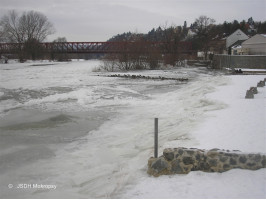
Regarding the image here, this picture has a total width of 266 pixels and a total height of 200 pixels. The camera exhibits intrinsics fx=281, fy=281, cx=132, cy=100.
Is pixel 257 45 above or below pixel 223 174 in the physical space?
above

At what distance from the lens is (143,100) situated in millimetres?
18906

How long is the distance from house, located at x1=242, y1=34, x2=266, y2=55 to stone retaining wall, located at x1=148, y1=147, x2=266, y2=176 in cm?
5621

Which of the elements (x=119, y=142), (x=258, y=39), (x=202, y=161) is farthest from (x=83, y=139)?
(x=258, y=39)

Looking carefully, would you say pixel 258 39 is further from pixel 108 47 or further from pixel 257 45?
pixel 108 47

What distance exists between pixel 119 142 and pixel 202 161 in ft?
13.8

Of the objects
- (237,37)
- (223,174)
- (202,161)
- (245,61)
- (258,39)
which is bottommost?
(223,174)

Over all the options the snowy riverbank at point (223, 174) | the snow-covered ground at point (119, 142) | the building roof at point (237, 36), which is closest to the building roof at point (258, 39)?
the building roof at point (237, 36)

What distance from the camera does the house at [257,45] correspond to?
57.9m

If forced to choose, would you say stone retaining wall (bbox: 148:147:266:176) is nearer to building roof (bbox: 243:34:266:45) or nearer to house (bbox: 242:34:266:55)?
house (bbox: 242:34:266:55)

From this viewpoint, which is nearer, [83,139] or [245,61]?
[83,139]

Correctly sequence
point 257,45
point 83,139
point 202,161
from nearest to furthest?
point 202,161 < point 83,139 < point 257,45

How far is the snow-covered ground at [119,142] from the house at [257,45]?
45982mm

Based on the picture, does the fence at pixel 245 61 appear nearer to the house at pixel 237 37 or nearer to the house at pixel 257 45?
the house at pixel 257 45

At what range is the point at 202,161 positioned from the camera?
22.7 ft
